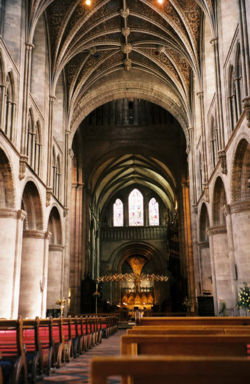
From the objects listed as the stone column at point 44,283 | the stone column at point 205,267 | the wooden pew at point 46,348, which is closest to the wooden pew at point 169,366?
the wooden pew at point 46,348

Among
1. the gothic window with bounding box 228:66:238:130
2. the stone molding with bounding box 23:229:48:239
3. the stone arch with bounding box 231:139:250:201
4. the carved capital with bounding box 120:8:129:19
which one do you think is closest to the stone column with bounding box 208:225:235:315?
the stone arch with bounding box 231:139:250:201

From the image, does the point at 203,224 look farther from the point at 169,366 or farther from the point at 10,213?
the point at 169,366

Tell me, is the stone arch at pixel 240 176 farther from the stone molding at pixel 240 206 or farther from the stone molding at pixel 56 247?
the stone molding at pixel 56 247

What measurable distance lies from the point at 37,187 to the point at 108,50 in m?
10.4

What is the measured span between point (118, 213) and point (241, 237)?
104ft

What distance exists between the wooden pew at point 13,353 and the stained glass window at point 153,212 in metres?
39.0

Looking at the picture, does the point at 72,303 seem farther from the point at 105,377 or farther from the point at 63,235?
the point at 105,377

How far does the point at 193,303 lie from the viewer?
22500mm

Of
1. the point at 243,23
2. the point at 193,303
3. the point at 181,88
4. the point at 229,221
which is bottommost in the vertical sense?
the point at 193,303

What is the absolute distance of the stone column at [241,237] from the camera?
11969 mm

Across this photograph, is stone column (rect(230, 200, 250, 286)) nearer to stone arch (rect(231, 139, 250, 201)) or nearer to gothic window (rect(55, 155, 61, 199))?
stone arch (rect(231, 139, 250, 201))

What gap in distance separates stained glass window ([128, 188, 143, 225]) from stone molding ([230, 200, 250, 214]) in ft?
101

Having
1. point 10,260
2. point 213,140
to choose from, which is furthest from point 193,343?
point 213,140

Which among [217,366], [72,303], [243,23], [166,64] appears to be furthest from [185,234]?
[217,366]
